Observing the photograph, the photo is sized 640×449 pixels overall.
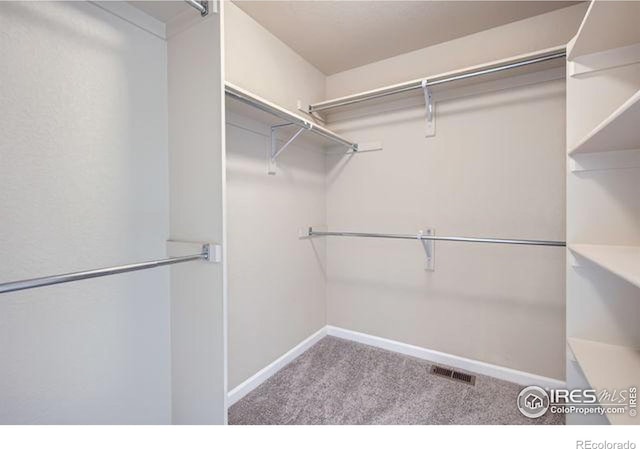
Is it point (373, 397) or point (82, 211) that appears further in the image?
point (373, 397)

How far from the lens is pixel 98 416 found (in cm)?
111

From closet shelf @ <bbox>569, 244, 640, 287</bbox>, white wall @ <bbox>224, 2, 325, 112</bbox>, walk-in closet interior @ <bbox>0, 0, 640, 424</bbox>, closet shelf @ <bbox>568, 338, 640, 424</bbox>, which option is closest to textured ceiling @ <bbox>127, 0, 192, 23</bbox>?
walk-in closet interior @ <bbox>0, 0, 640, 424</bbox>

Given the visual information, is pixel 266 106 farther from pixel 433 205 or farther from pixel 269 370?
pixel 269 370

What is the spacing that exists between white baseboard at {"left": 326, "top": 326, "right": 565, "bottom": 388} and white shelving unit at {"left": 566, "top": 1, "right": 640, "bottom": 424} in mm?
509

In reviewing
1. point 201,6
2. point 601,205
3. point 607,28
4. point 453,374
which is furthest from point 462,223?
point 201,6

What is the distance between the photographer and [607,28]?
1.11 m

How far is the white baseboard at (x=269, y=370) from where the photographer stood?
1.71 m

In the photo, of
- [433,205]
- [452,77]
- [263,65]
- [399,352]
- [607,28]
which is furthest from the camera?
[399,352]

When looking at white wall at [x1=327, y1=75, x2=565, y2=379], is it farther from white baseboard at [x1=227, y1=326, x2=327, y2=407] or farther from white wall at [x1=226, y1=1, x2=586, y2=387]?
white baseboard at [x1=227, y1=326, x2=327, y2=407]

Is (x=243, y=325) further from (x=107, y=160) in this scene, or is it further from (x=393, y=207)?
(x=393, y=207)

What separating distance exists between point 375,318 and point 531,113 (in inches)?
73.4

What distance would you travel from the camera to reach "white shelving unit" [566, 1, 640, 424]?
1.15m

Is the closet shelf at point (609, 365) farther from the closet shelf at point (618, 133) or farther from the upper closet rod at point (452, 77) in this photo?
the upper closet rod at point (452, 77)

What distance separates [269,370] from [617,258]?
1944mm
